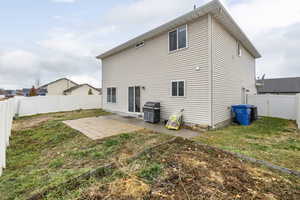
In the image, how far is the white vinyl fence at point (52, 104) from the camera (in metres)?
11.5

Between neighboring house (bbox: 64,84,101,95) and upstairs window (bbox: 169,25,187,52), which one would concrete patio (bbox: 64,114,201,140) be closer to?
upstairs window (bbox: 169,25,187,52)

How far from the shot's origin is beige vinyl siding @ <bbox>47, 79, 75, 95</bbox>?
31719 millimetres

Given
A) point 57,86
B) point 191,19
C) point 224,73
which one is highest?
point 191,19

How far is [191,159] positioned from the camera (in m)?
3.25

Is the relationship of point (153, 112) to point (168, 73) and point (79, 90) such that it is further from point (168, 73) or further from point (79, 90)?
point (79, 90)

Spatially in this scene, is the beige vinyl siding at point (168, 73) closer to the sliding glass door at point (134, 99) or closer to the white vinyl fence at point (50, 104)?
the sliding glass door at point (134, 99)

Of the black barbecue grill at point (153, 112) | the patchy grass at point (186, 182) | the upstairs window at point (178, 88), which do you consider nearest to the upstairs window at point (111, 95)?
the black barbecue grill at point (153, 112)

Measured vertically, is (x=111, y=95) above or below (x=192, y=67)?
below

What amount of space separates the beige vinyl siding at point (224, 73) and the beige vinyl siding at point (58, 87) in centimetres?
3643

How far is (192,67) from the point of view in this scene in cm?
633

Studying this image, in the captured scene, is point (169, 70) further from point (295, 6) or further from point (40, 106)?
point (40, 106)

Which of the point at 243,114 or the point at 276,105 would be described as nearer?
the point at 243,114

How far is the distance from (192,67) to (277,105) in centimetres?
740

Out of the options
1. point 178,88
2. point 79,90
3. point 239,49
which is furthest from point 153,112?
point 79,90
